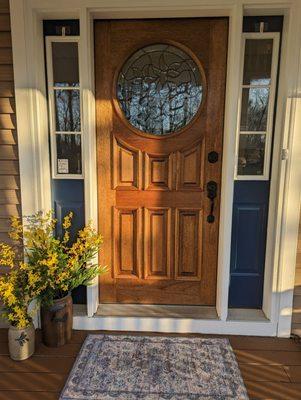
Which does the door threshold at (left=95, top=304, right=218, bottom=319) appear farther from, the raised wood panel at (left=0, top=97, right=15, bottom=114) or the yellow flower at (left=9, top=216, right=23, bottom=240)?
the raised wood panel at (left=0, top=97, right=15, bottom=114)

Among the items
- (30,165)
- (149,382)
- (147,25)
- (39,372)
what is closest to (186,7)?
(147,25)

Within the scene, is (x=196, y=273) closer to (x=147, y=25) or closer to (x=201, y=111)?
(x=201, y=111)

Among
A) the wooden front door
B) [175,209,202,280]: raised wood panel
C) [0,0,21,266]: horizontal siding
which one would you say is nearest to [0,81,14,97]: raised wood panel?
[0,0,21,266]: horizontal siding

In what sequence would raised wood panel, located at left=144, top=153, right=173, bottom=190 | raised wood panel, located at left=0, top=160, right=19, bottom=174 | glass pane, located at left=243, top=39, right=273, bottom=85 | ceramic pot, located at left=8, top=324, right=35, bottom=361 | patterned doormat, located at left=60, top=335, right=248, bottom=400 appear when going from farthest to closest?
raised wood panel, located at left=144, top=153, right=173, bottom=190
raised wood panel, located at left=0, top=160, right=19, bottom=174
glass pane, located at left=243, top=39, right=273, bottom=85
ceramic pot, located at left=8, top=324, right=35, bottom=361
patterned doormat, located at left=60, top=335, right=248, bottom=400

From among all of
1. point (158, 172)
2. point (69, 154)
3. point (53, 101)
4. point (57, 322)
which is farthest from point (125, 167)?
point (57, 322)

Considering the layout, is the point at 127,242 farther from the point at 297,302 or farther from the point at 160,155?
the point at 297,302

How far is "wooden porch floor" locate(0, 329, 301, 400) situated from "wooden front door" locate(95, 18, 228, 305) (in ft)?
1.47

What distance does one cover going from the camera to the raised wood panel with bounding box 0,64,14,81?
7.13 ft

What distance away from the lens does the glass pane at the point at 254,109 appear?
2.24m

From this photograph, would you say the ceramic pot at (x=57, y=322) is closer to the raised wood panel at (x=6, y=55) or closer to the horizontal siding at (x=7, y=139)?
the horizontal siding at (x=7, y=139)

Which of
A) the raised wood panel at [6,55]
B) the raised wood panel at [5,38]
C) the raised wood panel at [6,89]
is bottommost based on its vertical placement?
the raised wood panel at [6,89]

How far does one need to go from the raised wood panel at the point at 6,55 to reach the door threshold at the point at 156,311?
1.77 meters

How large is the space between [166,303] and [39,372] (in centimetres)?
97

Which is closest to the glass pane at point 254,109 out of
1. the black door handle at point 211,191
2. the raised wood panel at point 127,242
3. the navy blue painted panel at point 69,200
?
the black door handle at point 211,191
